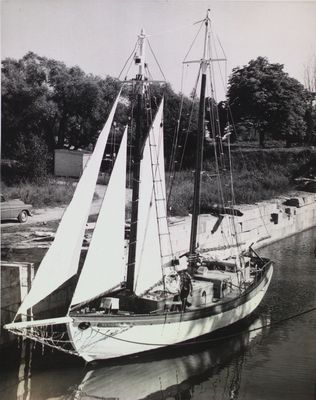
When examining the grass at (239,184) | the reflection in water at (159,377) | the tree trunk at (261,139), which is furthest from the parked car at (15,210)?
the tree trunk at (261,139)

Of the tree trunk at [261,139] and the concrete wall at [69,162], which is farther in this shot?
the concrete wall at [69,162]

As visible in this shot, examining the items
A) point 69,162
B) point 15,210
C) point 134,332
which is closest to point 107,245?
point 134,332

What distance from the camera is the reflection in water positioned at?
6605mm

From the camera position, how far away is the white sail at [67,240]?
6414 millimetres

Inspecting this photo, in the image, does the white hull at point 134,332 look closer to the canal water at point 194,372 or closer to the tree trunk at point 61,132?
the canal water at point 194,372

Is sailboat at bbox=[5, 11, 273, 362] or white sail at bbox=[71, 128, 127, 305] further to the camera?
white sail at bbox=[71, 128, 127, 305]

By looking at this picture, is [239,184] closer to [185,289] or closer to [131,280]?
[185,289]

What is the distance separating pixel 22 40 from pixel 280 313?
6.48 m

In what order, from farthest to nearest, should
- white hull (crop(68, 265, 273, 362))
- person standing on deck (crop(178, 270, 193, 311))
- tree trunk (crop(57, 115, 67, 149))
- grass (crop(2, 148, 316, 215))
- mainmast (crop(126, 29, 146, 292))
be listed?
tree trunk (crop(57, 115, 67, 149))
grass (crop(2, 148, 316, 215))
person standing on deck (crop(178, 270, 193, 311))
mainmast (crop(126, 29, 146, 292))
white hull (crop(68, 265, 273, 362))

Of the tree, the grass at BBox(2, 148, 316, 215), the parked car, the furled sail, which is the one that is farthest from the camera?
the grass at BBox(2, 148, 316, 215)

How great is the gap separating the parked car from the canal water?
10.3ft

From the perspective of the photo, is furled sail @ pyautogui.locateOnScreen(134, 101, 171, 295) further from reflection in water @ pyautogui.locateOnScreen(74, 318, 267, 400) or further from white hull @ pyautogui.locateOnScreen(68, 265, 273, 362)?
reflection in water @ pyautogui.locateOnScreen(74, 318, 267, 400)

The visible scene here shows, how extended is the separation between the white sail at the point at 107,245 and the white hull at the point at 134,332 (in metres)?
0.44

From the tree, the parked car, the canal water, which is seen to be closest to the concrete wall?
the parked car
